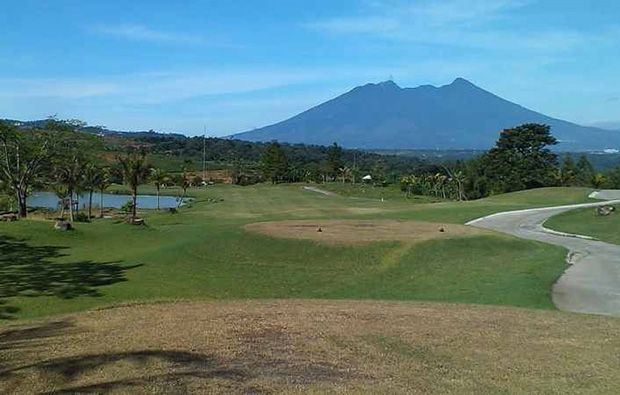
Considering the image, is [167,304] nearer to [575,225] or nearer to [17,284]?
[17,284]

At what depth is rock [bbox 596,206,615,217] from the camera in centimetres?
3425

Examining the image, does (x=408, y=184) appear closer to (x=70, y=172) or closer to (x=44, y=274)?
(x=70, y=172)

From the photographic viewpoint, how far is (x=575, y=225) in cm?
3222

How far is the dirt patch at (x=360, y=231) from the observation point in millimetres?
24516

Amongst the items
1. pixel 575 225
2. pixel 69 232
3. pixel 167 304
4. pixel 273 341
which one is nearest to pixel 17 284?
pixel 167 304

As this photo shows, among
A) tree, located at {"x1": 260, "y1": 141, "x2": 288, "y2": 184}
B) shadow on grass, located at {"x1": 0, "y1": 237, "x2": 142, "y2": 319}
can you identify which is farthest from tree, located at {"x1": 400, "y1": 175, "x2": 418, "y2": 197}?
shadow on grass, located at {"x1": 0, "y1": 237, "x2": 142, "y2": 319}

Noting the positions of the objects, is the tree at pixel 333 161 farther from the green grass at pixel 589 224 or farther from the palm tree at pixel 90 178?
the green grass at pixel 589 224

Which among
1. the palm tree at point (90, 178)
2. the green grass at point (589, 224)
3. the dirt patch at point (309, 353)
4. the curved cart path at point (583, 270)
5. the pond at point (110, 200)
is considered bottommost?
the pond at point (110, 200)

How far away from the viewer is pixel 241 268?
832 inches

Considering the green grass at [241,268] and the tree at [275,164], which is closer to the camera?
the green grass at [241,268]

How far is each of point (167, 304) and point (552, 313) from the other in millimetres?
7781

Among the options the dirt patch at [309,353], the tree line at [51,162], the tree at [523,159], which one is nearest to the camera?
the dirt patch at [309,353]

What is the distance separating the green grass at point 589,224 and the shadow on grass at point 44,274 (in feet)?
66.5

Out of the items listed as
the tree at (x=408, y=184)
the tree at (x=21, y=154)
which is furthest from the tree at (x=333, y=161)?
the tree at (x=21, y=154)
